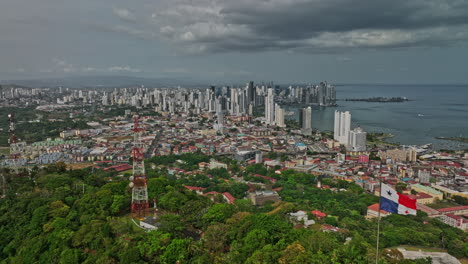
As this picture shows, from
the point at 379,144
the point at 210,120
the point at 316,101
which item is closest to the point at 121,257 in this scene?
the point at 379,144

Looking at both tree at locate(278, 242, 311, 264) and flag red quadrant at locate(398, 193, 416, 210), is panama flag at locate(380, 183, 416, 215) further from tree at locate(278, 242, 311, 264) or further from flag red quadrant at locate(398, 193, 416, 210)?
tree at locate(278, 242, 311, 264)

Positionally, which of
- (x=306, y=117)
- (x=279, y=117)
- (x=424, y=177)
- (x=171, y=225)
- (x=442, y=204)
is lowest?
(x=442, y=204)

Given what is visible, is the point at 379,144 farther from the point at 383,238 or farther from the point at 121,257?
the point at 121,257

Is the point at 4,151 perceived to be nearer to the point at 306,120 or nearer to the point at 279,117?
the point at 306,120

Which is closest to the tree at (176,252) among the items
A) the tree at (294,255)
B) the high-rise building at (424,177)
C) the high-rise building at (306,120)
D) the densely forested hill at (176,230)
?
the densely forested hill at (176,230)

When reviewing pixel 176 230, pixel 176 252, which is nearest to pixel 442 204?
pixel 176 230
